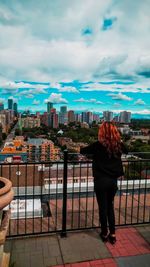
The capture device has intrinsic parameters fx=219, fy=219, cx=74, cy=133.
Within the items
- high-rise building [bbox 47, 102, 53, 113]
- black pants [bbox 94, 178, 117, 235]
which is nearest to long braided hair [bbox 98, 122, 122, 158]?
black pants [bbox 94, 178, 117, 235]

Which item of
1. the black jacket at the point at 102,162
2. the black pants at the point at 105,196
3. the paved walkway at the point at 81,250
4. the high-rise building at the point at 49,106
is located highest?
the high-rise building at the point at 49,106

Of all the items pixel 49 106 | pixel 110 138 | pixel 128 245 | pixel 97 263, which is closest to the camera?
pixel 97 263

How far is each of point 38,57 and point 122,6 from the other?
839 centimetres

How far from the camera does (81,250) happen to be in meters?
2.59

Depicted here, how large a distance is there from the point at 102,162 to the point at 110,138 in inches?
11.9

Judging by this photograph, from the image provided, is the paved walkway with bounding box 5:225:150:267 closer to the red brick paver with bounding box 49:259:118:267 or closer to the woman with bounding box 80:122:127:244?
the red brick paver with bounding box 49:259:118:267

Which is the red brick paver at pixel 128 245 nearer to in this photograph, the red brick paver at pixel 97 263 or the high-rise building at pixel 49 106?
the red brick paver at pixel 97 263

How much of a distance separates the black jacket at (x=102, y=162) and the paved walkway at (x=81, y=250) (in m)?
0.87

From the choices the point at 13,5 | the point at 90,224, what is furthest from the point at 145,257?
the point at 13,5

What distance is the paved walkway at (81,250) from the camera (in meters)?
2.36

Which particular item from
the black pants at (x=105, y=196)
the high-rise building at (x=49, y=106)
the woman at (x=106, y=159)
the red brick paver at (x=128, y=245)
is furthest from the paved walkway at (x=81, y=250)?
the high-rise building at (x=49, y=106)

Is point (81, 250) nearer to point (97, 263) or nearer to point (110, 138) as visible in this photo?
point (97, 263)

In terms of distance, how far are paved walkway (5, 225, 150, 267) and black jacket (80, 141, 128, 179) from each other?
873mm

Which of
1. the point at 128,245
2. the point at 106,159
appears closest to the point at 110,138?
the point at 106,159
